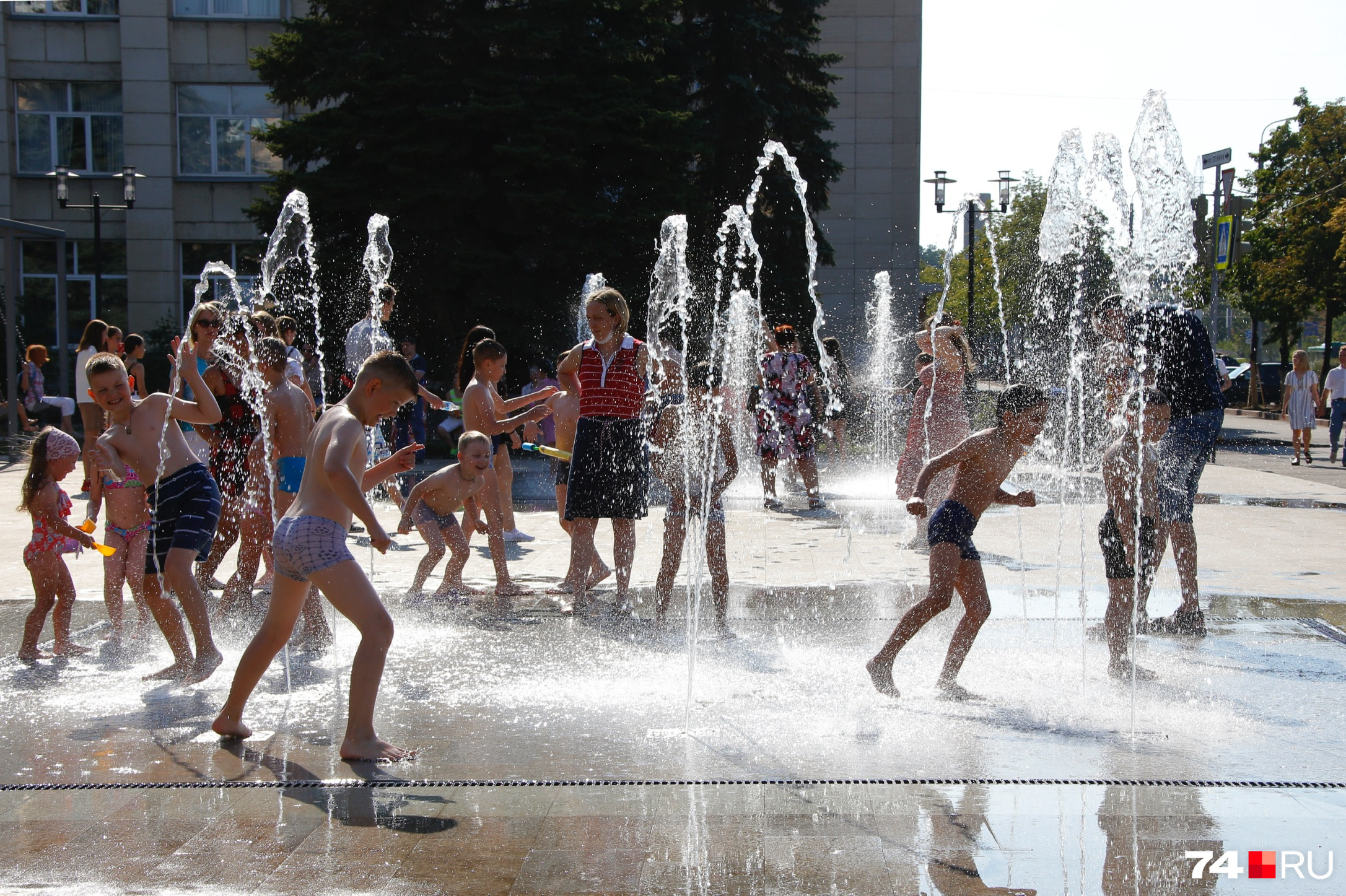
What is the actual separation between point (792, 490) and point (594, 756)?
30.8 ft

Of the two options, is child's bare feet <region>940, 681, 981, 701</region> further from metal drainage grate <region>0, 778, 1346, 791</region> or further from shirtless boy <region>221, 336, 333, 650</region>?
shirtless boy <region>221, 336, 333, 650</region>

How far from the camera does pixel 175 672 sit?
5344 millimetres

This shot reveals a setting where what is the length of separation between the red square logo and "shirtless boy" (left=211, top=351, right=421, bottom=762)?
8.70 ft

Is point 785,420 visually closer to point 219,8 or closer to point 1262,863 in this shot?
point 1262,863

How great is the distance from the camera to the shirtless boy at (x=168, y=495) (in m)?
5.29

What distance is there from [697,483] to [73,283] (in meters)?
27.9

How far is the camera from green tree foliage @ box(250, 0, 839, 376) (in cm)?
2070

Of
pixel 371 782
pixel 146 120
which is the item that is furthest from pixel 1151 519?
pixel 146 120

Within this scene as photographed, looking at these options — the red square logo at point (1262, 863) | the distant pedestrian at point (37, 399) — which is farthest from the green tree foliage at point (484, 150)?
the red square logo at point (1262, 863)

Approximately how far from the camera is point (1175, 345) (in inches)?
235

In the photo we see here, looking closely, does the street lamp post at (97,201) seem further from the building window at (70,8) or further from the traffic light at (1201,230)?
the traffic light at (1201,230)

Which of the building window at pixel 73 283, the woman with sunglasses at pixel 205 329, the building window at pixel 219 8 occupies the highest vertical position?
the building window at pixel 219 8

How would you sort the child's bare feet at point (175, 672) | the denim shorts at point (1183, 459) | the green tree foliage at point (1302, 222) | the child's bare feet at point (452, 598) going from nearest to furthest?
the child's bare feet at point (175, 672) < the denim shorts at point (1183, 459) < the child's bare feet at point (452, 598) < the green tree foliage at point (1302, 222)

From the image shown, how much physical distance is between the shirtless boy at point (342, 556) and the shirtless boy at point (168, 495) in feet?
3.23
